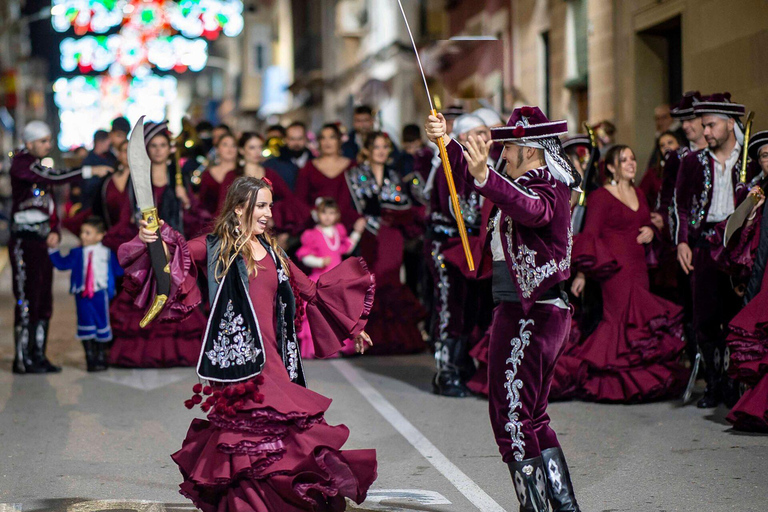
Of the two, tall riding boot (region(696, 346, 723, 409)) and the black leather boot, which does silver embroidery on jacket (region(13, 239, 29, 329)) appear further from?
tall riding boot (region(696, 346, 723, 409))

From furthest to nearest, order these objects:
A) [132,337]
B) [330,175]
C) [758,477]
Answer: [330,175]
[132,337]
[758,477]

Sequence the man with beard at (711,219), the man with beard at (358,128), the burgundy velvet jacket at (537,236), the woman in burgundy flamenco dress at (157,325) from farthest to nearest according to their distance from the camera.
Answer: the man with beard at (358,128) → the woman in burgundy flamenco dress at (157,325) → the man with beard at (711,219) → the burgundy velvet jacket at (537,236)

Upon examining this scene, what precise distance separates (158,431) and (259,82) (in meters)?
53.9

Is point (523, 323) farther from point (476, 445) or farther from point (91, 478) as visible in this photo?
point (91, 478)

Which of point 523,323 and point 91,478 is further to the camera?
point 91,478

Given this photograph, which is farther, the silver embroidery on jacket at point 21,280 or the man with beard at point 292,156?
the man with beard at point 292,156

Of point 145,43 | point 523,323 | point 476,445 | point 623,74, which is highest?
point 145,43

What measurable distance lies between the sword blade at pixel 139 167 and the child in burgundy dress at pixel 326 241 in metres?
7.16

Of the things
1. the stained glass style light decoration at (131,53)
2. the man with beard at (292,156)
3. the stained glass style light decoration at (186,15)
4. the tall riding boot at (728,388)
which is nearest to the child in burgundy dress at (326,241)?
the man with beard at (292,156)

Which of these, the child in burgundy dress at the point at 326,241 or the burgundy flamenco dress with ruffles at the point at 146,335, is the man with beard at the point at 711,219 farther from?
the burgundy flamenco dress with ruffles at the point at 146,335

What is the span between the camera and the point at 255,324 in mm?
5977

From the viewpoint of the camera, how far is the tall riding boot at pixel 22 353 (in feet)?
38.3

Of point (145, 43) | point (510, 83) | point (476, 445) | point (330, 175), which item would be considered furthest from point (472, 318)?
point (145, 43)

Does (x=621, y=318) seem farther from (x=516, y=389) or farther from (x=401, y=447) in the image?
(x=516, y=389)
